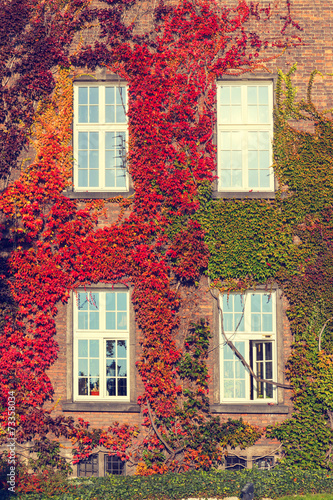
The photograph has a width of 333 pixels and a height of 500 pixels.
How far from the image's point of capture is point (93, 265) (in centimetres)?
1062

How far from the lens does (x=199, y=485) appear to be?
9789 millimetres

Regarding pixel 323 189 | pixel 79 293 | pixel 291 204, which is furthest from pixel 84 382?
pixel 323 189

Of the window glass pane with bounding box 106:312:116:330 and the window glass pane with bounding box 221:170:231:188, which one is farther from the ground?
the window glass pane with bounding box 221:170:231:188

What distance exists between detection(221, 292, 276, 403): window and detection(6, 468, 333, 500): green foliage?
4.56 ft

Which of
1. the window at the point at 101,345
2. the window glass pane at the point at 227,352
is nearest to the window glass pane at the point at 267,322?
the window glass pane at the point at 227,352

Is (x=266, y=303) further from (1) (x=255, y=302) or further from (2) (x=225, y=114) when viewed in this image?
(2) (x=225, y=114)

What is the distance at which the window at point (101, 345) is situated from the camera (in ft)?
35.0

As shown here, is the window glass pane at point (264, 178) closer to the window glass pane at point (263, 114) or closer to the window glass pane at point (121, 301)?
the window glass pane at point (263, 114)

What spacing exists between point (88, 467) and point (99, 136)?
21.1ft

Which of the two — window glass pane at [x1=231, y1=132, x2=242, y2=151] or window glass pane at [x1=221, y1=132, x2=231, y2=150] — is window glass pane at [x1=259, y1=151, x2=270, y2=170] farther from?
window glass pane at [x1=221, y1=132, x2=231, y2=150]

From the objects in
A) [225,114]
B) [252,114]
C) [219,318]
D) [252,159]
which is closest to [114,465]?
[219,318]

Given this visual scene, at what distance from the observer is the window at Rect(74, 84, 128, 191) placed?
36.2 feet

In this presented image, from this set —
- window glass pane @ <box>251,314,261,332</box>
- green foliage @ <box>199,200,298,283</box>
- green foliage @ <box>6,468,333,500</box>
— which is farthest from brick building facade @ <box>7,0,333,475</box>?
green foliage @ <box>6,468,333,500</box>

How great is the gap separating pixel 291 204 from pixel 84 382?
5.30m
